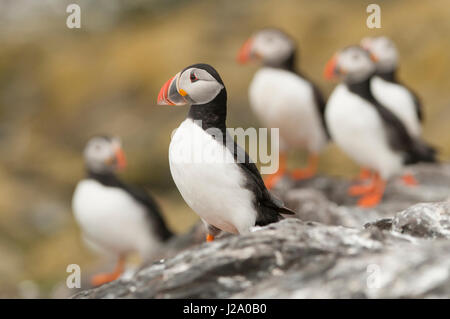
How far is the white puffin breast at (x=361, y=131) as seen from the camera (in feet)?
21.7

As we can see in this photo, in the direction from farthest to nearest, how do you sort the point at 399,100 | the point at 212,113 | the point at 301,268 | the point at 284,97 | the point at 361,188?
the point at 399,100
the point at 284,97
the point at 361,188
the point at 212,113
the point at 301,268

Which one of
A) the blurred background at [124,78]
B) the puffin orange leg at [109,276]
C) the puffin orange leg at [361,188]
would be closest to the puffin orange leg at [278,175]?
the puffin orange leg at [361,188]

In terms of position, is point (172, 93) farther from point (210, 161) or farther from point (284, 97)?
point (284, 97)

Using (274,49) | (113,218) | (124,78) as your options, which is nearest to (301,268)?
(113,218)

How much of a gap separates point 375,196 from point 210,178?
3.76 metres

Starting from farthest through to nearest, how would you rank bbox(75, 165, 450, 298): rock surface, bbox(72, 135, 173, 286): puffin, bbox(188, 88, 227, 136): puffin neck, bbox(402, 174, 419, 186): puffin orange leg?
bbox(72, 135, 173, 286): puffin, bbox(402, 174, 419, 186): puffin orange leg, bbox(188, 88, 227, 136): puffin neck, bbox(75, 165, 450, 298): rock surface

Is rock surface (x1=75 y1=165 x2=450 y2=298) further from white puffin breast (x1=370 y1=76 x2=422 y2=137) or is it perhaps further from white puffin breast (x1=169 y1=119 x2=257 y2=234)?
white puffin breast (x1=370 y1=76 x2=422 y2=137)

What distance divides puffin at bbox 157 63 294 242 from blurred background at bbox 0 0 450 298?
6623mm

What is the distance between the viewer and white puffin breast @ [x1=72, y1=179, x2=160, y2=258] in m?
6.99

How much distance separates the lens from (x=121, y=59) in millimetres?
14398

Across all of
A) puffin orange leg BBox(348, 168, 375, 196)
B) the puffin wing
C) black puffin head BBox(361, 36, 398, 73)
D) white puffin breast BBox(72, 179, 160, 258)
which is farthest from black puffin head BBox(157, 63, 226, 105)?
black puffin head BBox(361, 36, 398, 73)

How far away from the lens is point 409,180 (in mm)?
6895
